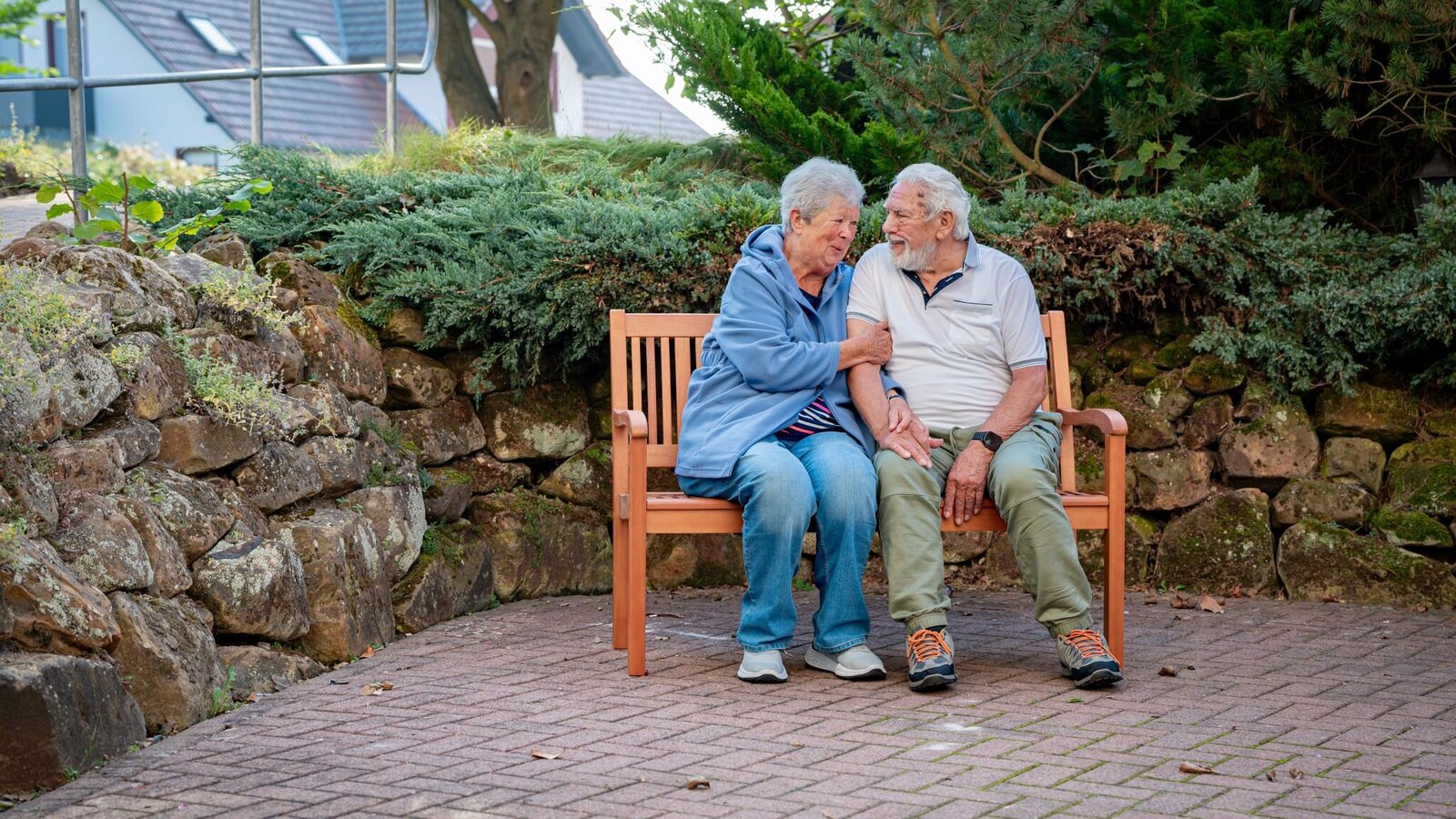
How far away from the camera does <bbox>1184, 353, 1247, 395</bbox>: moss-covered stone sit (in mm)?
5930

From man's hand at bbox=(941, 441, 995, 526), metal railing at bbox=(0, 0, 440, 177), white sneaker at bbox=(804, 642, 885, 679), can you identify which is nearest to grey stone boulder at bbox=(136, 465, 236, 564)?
white sneaker at bbox=(804, 642, 885, 679)

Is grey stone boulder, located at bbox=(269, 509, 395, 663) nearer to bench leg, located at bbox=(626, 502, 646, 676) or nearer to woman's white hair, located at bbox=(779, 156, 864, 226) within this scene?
bench leg, located at bbox=(626, 502, 646, 676)

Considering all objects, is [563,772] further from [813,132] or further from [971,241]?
[813,132]

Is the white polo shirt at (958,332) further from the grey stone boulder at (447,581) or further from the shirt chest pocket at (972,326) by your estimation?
the grey stone boulder at (447,581)

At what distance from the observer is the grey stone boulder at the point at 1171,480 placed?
591 cm

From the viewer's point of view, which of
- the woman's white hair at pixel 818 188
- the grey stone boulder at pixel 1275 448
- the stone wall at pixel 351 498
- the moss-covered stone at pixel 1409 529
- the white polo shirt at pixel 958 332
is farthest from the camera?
the grey stone boulder at pixel 1275 448

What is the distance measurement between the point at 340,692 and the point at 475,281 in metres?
1.86

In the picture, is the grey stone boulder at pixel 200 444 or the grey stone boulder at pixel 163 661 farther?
the grey stone boulder at pixel 200 444

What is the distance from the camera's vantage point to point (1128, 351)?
6.11 meters

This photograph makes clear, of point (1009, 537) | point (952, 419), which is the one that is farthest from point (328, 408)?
point (1009, 537)

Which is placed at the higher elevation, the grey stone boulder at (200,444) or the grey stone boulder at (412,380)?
the grey stone boulder at (412,380)

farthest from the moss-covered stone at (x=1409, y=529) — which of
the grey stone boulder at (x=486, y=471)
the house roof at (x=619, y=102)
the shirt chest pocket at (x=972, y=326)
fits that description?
the house roof at (x=619, y=102)

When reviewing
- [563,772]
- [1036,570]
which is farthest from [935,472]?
[563,772]

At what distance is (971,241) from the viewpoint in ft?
15.7
